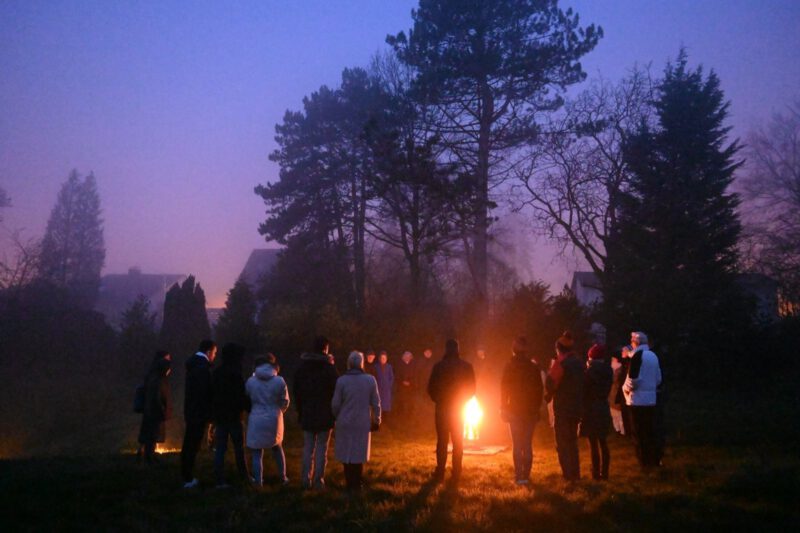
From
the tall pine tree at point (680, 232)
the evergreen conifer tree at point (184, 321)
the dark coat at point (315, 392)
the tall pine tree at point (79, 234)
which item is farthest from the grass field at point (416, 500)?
the tall pine tree at point (79, 234)

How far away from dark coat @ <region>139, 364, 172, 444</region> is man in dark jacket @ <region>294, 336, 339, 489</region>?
3292 mm

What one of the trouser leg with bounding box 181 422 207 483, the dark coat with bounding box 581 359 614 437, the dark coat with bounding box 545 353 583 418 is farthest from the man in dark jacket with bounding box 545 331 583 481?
the trouser leg with bounding box 181 422 207 483

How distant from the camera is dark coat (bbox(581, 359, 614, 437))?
30.4 feet

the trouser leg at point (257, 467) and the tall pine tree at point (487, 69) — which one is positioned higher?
the tall pine tree at point (487, 69)

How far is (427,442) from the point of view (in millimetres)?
14414

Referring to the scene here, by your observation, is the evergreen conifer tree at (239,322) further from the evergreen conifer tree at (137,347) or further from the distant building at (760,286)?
the distant building at (760,286)

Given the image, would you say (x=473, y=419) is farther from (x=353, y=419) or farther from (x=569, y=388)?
(x=353, y=419)

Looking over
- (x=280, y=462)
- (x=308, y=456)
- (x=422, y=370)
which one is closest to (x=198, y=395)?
(x=280, y=462)

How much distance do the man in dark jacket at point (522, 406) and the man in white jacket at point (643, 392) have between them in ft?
5.07

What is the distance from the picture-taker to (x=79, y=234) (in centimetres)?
6706

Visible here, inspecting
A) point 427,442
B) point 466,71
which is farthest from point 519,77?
point 427,442

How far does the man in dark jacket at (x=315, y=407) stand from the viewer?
27.9ft

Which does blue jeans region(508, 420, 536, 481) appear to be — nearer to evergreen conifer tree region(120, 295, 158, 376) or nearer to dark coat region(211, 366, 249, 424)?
dark coat region(211, 366, 249, 424)

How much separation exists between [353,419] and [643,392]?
4226 mm
